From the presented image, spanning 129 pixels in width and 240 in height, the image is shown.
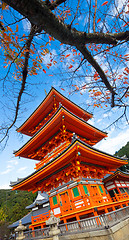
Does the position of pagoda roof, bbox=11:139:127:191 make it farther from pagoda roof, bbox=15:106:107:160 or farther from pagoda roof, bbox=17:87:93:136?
pagoda roof, bbox=17:87:93:136

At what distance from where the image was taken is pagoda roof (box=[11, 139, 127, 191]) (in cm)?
710

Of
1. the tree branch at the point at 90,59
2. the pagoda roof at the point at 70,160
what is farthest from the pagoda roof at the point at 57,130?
the tree branch at the point at 90,59

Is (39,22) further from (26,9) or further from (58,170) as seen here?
(58,170)

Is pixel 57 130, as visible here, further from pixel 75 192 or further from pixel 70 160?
pixel 75 192

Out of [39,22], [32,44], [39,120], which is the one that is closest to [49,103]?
[39,120]

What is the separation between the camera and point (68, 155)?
23.7ft

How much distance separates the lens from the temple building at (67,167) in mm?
7207

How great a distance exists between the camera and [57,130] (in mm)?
10039

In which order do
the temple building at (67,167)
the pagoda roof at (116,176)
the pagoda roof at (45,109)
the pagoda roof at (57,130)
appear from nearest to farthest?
the temple building at (67,167) → the pagoda roof at (57,130) → the pagoda roof at (45,109) → the pagoda roof at (116,176)

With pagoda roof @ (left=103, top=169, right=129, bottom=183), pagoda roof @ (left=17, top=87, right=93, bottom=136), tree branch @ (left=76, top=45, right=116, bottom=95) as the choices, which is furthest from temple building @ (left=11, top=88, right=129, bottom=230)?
tree branch @ (left=76, top=45, right=116, bottom=95)

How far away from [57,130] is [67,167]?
2998mm

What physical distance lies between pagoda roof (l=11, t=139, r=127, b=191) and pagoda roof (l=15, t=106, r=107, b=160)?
2483mm

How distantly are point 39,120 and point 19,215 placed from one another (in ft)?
91.2

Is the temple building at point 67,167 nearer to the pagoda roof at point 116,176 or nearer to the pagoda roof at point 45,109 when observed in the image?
the pagoda roof at point 45,109
